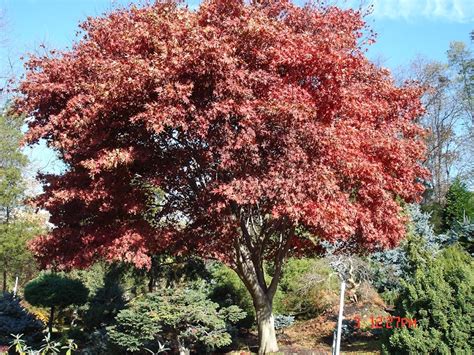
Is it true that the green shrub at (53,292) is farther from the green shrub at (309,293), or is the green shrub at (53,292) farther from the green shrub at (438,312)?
the green shrub at (438,312)

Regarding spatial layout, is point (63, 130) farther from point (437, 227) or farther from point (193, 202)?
point (437, 227)

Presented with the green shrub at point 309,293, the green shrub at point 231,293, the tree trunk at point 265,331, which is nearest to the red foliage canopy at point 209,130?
the tree trunk at point 265,331

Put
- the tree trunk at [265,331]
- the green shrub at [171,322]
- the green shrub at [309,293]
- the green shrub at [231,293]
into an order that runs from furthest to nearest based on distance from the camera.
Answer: the green shrub at [309,293] → the green shrub at [231,293] → the tree trunk at [265,331] → the green shrub at [171,322]

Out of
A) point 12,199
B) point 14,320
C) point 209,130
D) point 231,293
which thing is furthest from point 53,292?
point 12,199

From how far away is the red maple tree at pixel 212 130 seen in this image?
5.39 metres

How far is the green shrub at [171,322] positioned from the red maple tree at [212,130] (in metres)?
1.19

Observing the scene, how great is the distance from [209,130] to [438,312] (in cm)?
378

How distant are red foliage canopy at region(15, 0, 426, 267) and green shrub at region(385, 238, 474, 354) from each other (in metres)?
1.08

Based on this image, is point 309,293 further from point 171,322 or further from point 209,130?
point 209,130

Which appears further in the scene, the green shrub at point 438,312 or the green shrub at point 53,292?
the green shrub at point 53,292

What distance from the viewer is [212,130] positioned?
5789 millimetres

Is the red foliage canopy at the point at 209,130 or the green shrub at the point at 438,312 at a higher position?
the red foliage canopy at the point at 209,130

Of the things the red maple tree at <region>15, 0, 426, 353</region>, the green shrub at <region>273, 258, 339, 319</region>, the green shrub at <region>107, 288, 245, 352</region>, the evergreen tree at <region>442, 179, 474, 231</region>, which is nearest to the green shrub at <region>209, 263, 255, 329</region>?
the green shrub at <region>273, 258, 339, 319</region>

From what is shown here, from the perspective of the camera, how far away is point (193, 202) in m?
6.75
